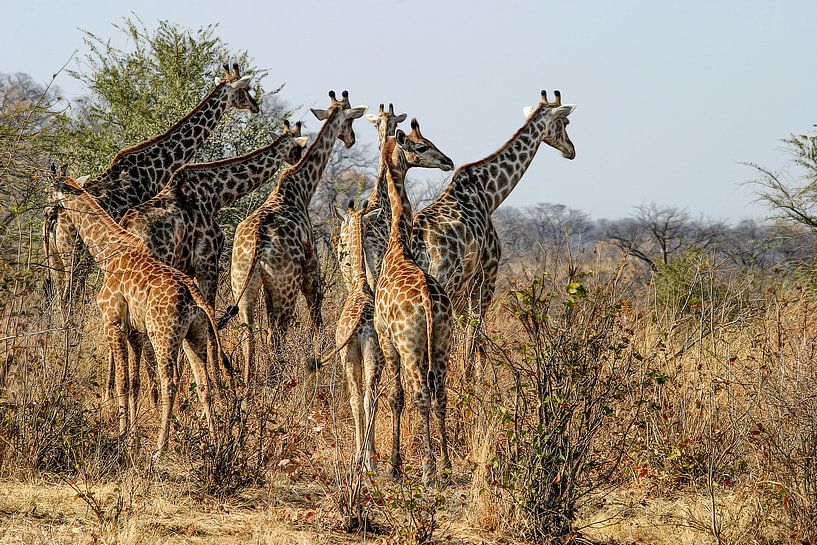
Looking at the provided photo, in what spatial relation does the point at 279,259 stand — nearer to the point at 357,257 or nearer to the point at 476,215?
the point at 357,257

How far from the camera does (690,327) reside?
39.8ft

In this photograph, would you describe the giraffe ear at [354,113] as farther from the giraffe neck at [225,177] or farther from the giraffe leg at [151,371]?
the giraffe leg at [151,371]

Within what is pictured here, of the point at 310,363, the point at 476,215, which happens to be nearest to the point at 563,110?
the point at 476,215

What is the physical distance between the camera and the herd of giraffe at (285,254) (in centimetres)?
673

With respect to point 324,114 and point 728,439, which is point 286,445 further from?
point 324,114

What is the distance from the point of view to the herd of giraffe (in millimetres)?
6730

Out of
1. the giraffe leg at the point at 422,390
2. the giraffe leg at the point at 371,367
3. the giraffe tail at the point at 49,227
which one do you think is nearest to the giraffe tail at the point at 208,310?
the giraffe leg at the point at 371,367

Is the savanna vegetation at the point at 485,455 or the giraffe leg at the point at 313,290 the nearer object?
the savanna vegetation at the point at 485,455

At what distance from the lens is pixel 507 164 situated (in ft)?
33.5

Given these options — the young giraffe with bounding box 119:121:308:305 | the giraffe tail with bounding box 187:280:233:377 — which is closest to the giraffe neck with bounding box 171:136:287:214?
the young giraffe with bounding box 119:121:308:305

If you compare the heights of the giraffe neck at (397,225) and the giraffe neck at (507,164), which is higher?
the giraffe neck at (507,164)

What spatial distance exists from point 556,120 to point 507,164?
107 centimetres

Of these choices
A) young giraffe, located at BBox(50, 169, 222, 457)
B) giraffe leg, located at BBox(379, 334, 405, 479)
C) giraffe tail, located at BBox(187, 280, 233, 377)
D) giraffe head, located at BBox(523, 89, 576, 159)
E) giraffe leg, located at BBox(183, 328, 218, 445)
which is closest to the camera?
giraffe tail, located at BBox(187, 280, 233, 377)

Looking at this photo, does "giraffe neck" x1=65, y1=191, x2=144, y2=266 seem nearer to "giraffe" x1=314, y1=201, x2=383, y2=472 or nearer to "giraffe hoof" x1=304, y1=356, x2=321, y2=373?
"giraffe hoof" x1=304, y1=356, x2=321, y2=373
